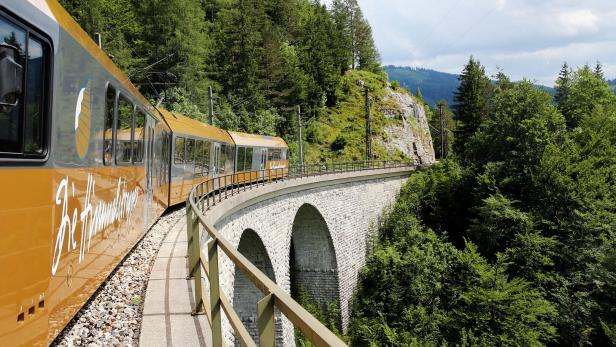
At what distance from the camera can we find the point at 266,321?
2.05 metres

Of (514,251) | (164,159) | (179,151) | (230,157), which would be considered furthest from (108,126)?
(514,251)

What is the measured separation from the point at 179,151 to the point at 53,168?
12984 millimetres

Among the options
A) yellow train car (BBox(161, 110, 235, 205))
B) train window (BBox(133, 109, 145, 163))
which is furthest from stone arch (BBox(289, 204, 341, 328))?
train window (BBox(133, 109, 145, 163))

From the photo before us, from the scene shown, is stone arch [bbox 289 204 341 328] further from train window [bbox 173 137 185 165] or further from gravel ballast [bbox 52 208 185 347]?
gravel ballast [bbox 52 208 185 347]

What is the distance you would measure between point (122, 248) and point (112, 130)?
202 centimetres

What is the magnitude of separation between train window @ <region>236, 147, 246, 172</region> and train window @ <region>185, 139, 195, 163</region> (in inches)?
330

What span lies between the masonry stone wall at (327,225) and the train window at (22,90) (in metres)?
7.63

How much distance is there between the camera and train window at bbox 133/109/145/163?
28.7ft

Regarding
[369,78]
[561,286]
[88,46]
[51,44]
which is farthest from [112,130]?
[369,78]

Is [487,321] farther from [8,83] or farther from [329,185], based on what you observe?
[8,83]

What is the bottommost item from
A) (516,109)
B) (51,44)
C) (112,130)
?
(112,130)

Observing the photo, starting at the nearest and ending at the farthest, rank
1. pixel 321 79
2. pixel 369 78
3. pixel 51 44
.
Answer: pixel 51 44 → pixel 321 79 → pixel 369 78

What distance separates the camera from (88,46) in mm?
5156

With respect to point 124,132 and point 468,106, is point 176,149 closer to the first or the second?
point 124,132
